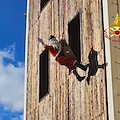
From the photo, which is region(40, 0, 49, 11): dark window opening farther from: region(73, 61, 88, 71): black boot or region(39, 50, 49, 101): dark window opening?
region(73, 61, 88, 71): black boot

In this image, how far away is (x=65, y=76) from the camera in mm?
17453

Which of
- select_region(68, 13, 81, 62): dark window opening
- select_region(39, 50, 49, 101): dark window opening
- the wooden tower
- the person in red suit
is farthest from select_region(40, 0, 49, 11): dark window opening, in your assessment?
the person in red suit

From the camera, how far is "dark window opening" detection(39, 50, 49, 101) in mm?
19591

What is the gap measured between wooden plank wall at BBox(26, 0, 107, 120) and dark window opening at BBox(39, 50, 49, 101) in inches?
9.6

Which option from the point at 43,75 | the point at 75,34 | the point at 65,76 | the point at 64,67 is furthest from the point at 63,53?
the point at 43,75

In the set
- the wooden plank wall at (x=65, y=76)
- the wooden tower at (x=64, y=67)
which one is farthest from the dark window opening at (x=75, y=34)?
the wooden plank wall at (x=65, y=76)

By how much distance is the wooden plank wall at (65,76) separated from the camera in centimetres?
1527

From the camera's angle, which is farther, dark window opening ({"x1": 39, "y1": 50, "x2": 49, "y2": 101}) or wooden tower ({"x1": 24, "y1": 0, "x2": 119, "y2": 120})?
dark window opening ({"x1": 39, "y1": 50, "x2": 49, "y2": 101})

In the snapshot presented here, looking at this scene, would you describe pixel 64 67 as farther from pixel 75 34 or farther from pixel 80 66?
pixel 80 66

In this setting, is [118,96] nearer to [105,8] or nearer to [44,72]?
[105,8]

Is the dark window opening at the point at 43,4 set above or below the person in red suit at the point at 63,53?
above

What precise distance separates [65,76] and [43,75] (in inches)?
102

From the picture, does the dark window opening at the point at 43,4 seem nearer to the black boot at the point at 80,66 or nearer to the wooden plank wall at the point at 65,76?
the wooden plank wall at the point at 65,76

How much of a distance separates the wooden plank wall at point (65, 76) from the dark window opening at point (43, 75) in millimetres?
244
